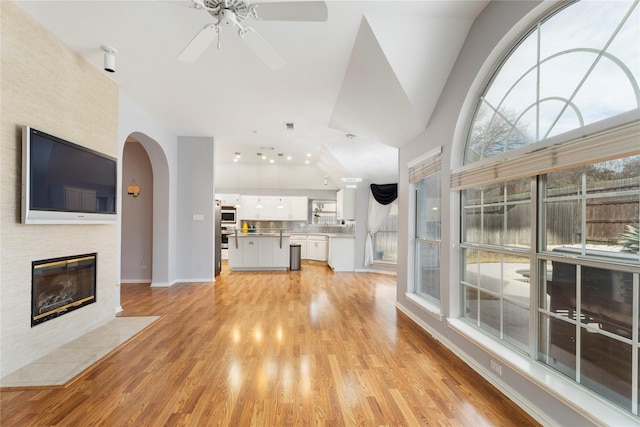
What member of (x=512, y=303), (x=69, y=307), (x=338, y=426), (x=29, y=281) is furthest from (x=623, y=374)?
(x=69, y=307)

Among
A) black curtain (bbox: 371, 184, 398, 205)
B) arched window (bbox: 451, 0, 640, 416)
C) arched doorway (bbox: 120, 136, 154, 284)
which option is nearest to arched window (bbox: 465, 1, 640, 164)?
arched window (bbox: 451, 0, 640, 416)

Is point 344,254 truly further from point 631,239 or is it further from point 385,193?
point 631,239

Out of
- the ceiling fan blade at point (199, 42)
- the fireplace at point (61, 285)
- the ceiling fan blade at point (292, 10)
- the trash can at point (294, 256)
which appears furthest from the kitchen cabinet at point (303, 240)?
the ceiling fan blade at point (292, 10)

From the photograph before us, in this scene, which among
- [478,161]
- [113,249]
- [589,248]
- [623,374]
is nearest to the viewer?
[623,374]

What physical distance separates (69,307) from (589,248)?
4417 millimetres

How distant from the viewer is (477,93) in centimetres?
262

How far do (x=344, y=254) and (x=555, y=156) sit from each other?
6.24 meters

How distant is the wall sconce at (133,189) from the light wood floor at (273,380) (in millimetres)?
2781

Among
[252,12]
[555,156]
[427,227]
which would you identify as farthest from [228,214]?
[555,156]

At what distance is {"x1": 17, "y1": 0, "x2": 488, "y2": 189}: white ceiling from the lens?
2512mm

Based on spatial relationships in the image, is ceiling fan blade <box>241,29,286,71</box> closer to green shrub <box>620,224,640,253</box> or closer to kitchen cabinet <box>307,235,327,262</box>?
green shrub <box>620,224,640,253</box>

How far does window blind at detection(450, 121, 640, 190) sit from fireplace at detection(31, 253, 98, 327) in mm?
3962

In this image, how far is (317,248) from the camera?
9297 millimetres

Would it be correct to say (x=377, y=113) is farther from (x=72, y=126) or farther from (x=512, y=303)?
(x=72, y=126)
